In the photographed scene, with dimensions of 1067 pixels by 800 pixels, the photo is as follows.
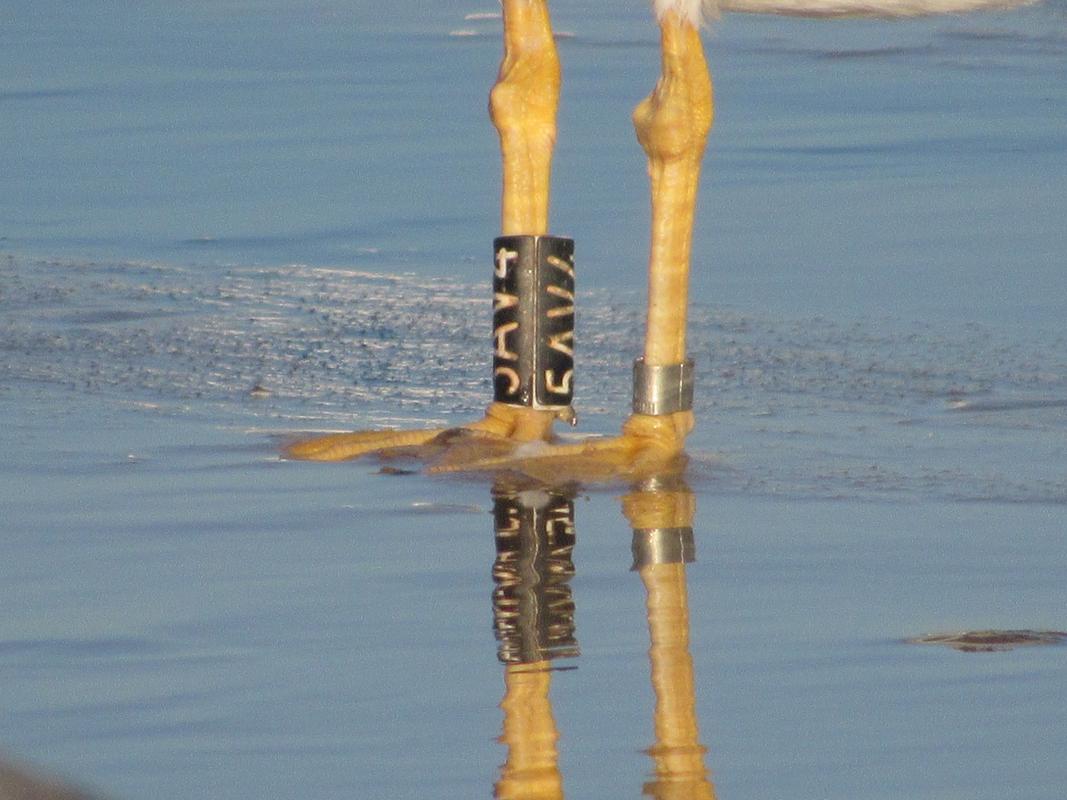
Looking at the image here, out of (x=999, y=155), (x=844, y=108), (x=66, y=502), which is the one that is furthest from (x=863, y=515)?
(x=844, y=108)

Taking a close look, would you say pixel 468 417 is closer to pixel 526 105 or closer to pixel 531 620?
pixel 526 105

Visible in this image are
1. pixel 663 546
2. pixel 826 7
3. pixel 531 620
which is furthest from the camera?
pixel 826 7

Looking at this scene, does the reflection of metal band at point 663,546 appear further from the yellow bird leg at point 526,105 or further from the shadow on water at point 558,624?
the yellow bird leg at point 526,105

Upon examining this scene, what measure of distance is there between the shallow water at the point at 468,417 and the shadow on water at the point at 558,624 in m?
0.02

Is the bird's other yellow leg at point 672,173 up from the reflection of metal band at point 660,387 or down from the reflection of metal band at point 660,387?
up

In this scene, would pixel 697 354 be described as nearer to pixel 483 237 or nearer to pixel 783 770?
pixel 483 237

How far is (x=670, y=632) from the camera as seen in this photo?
429 centimetres

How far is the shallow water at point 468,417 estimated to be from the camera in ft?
12.2

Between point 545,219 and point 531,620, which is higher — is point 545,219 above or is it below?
above

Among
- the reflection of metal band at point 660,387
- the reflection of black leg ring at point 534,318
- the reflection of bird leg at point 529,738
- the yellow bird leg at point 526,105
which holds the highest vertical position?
the yellow bird leg at point 526,105

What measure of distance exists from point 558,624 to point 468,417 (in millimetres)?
2261

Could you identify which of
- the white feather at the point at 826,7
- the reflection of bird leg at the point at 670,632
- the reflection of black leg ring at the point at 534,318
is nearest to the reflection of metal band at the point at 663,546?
the reflection of bird leg at the point at 670,632

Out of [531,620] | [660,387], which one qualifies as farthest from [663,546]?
[660,387]

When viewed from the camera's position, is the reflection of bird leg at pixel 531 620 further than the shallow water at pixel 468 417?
No
